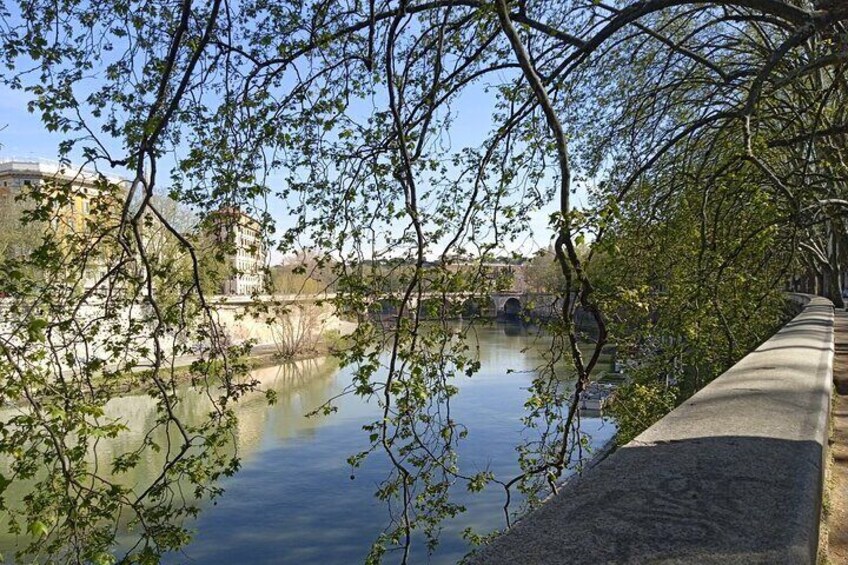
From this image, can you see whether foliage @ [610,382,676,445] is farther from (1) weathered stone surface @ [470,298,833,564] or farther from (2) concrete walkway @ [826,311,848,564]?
(1) weathered stone surface @ [470,298,833,564]

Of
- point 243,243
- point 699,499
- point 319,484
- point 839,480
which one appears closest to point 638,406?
point 839,480

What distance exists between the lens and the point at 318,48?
4344 millimetres

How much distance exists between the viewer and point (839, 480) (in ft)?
10.6

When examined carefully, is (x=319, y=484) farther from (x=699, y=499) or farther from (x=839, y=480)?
(x=699, y=499)

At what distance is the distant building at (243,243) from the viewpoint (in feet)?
13.2

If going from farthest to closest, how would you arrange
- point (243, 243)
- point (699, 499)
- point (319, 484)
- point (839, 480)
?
point (319, 484), point (243, 243), point (839, 480), point (699, 499)

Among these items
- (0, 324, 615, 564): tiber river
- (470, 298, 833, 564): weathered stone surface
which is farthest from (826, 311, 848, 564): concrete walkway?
(0, 324, 615, 564): tiber river

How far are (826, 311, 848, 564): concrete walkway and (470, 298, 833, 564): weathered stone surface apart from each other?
464 millimetres

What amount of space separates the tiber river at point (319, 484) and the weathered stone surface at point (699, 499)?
5194mm

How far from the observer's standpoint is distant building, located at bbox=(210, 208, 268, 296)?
4.04 metres

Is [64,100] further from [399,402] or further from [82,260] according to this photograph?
[399,402]

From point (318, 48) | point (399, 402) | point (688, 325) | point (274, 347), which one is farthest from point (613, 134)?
point (274, 347)

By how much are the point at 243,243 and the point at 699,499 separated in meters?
3.27

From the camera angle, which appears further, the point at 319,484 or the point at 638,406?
the point at 319,484
